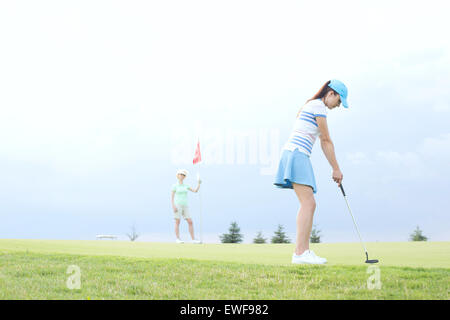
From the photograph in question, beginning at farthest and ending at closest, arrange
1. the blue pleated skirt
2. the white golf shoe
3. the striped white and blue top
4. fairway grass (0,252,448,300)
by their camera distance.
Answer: the white golf shoe < the striped white and blue top < the blue pleated skirt < fairway grass (0,252,448,300)

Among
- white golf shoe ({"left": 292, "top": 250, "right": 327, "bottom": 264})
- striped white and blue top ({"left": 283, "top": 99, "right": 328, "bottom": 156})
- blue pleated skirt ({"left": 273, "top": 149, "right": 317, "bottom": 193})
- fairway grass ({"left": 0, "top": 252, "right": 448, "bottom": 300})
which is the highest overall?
striped white and blue top ({"left": 283, "top": 99, "right": 328, "bottom": 156})

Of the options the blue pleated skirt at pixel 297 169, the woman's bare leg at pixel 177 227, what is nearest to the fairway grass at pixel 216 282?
the blue pleated skirt at pixel 297 169

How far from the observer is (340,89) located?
6.63 metres

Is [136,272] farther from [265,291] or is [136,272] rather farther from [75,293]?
[265,291]

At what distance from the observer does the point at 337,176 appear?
650 cm

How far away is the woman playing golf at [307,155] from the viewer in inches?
→ 252

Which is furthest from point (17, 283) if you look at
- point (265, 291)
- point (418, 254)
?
point (418, 254)

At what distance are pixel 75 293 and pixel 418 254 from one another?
6.34 metres

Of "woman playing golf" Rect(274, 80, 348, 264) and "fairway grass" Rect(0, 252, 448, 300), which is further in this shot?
"woman playing golf" Rect(274, 80, 348, 264)

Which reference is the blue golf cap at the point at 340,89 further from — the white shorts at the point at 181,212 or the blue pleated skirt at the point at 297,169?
the white shorts at the point at 181,212

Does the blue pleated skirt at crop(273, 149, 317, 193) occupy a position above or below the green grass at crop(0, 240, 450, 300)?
above

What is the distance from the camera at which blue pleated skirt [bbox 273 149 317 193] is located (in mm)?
6387

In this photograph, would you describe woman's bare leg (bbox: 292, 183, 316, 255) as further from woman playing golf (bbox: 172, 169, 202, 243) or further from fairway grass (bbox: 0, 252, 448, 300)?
woman playing golf (bbox: 172, 169, 202, 243)

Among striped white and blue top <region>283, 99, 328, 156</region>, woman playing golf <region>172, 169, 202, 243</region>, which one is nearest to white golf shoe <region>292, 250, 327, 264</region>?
striped white and blue top <region>283, 99, 328, 156</region>
